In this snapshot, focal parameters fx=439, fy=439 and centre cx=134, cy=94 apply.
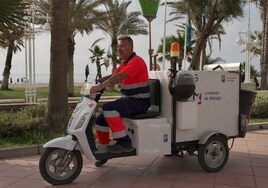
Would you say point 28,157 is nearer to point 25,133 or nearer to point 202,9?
point 25,133

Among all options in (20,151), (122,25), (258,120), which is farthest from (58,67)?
(122,25)

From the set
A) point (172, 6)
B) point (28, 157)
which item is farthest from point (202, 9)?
point (28, 157)

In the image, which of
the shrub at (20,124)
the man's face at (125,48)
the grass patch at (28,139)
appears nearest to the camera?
the man's face at (125,48)

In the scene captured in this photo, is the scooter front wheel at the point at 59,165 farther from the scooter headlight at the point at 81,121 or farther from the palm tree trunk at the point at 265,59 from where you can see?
the palm tree trunk at the point at 265,59

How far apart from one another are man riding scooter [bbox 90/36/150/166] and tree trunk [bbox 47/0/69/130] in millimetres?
2651

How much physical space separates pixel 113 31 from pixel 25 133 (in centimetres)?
2429

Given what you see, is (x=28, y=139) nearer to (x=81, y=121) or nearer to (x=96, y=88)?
(x=81, y=121)

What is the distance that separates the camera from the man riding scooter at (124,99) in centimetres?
538

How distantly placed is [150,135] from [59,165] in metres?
1.18

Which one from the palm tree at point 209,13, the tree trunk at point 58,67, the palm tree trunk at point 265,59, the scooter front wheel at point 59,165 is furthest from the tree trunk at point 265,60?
the scooter front wheel at point 59,165

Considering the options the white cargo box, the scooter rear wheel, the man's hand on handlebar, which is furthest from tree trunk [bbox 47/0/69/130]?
the scooter rear wheel

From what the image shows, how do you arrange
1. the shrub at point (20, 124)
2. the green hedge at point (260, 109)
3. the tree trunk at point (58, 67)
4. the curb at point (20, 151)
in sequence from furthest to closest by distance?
the green hedge at point (260, 109) < the tree trunk at point (58, 67) < the shrub at point (20, 124) < the curb at point (20, 151)

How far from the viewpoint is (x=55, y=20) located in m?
8.20

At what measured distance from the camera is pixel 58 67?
818cm
